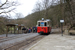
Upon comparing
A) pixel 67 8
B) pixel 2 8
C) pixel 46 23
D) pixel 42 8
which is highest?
pixel 42 8

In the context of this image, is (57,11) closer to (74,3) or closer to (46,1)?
(74,3)

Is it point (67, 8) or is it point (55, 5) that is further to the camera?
A: point (55, 5)

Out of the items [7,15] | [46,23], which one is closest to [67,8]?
[46,23]

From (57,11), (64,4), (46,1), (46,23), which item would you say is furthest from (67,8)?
(46,1)

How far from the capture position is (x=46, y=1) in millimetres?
34375

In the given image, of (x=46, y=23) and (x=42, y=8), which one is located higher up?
(x=42, y=8)

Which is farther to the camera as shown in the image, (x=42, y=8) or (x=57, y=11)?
(x=42, y=8)

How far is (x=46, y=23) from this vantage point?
65.7ft

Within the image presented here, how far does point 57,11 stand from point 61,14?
1.06m

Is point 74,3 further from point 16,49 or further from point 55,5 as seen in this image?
point 16,49

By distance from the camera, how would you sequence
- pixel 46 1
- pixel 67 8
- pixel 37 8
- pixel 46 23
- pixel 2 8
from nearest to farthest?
pixel 2 8 → pixel 67 8 → pixel 46 23 → pixel 46 1 → pixel 37 8

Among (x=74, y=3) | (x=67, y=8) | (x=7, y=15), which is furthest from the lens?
(x=67, y=8)

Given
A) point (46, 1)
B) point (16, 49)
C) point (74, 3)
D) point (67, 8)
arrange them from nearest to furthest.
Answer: point (16, 49) → point (74, 3) → point (67, 8) → point (46, 1)

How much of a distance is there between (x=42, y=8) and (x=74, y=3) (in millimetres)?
20352
